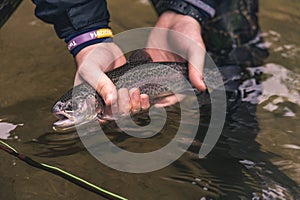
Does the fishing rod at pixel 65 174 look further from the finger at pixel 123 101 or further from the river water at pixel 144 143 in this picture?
the finger at pixel 123 101

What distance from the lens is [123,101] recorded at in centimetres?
230

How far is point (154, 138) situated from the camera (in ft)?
7.74

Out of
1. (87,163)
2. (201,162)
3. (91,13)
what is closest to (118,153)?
(87,163)

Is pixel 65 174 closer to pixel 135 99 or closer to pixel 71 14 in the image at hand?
pixel 135 99

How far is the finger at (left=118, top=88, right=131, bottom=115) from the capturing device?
2.30 meters

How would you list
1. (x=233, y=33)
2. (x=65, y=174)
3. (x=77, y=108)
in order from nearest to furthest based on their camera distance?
(x=65, y=174) → (x=77, y=108) → (x=233, y=33)

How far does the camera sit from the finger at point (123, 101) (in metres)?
2.30

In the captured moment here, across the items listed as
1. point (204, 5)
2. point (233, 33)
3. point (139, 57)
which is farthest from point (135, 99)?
point (233, 33)

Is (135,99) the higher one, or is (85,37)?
(85,37)

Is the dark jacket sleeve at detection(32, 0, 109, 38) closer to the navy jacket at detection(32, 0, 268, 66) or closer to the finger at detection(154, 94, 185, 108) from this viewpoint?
the finger at detection(154, 94, 185, 108)

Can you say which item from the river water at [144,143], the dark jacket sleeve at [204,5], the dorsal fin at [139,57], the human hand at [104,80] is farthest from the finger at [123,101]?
the dark jacket sleeve at [204,5]

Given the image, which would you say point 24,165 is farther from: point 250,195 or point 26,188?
point 250,195

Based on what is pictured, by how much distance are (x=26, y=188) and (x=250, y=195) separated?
886 mm

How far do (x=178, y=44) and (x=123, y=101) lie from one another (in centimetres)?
62
